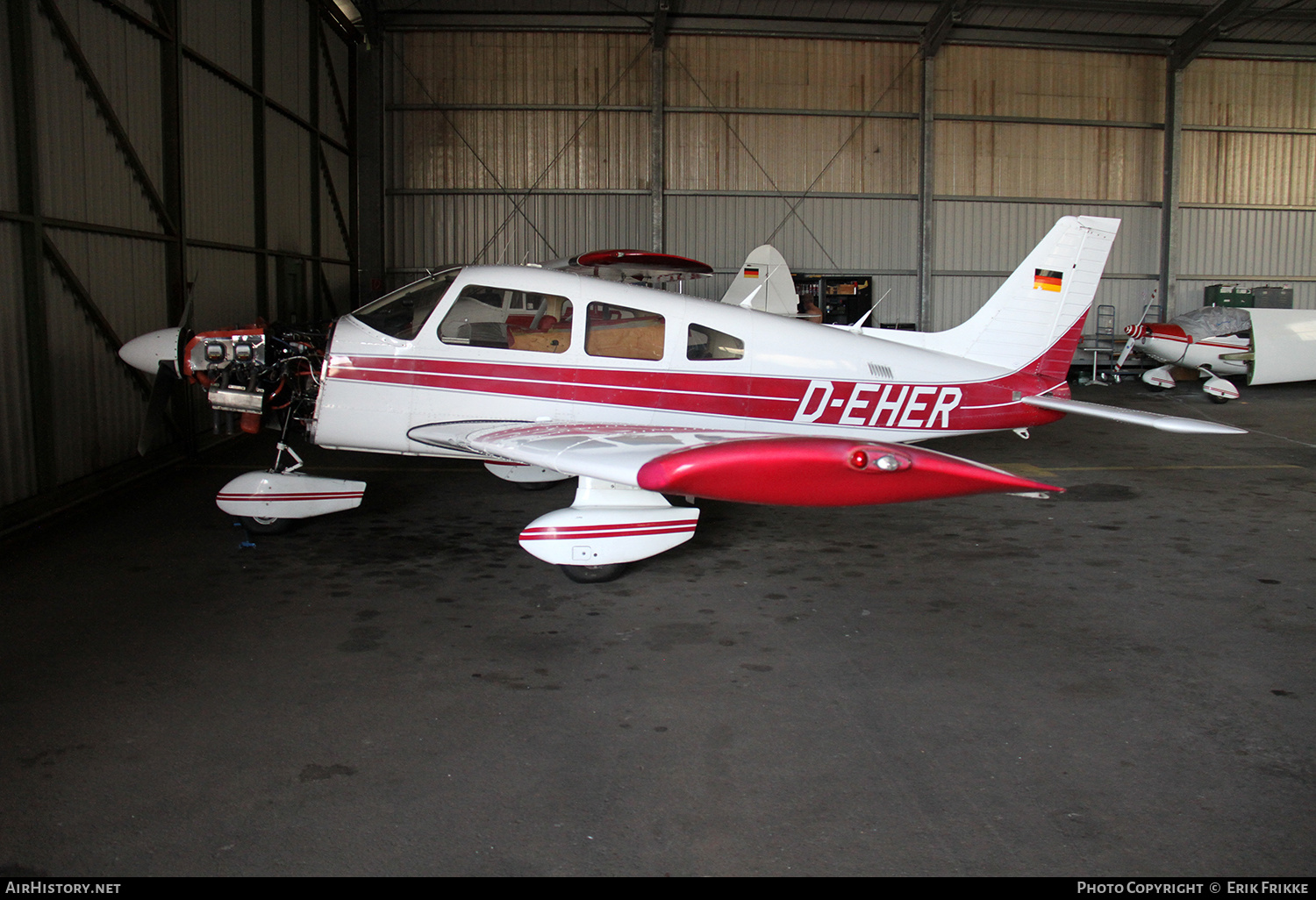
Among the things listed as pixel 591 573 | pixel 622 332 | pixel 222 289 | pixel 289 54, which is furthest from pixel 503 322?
pixel 289 54

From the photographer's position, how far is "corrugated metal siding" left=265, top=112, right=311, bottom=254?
12.7 meters

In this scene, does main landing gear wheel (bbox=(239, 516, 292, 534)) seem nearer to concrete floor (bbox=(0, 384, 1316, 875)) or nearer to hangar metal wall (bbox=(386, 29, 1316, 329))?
concrete floor (bbox=(0, 384, 1316, 875))

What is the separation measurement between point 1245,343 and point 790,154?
9336 millimetres

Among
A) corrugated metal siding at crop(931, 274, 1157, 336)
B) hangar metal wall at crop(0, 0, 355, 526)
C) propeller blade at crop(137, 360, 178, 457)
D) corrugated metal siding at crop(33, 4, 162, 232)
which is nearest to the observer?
propeller blade at crop(137, 360, 178, 457)

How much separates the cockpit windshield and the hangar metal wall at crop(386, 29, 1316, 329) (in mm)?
11915

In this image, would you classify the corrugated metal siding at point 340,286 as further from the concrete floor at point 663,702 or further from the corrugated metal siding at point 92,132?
the concrete floor at point 663,702

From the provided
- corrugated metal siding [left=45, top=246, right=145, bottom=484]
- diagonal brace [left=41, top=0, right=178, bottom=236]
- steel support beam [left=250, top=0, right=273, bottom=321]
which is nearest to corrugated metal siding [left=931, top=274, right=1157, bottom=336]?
steel support beam [left=250, top=0, right=273, bottom=321]

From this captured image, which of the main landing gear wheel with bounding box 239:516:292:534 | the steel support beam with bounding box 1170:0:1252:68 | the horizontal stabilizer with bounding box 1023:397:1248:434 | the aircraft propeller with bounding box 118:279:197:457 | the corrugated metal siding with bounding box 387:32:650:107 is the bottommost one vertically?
the main landing gear wheel with bounding box 239:516:292:534

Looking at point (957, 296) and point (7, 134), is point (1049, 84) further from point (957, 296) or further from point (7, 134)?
point (7, 134)

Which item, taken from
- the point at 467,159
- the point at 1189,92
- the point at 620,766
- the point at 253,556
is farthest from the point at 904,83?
the point at 620,766

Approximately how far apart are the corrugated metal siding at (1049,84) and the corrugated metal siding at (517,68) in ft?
21.7

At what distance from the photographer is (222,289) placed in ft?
35.9

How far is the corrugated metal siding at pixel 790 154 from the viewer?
18500 millimetres

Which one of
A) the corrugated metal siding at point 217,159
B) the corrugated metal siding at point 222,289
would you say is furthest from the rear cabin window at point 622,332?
the corrugated metal siding at point 217,159
